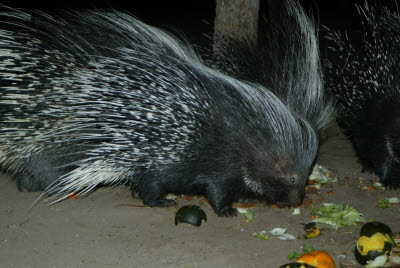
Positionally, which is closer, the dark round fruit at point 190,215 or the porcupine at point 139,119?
the porcupine at point 139,119

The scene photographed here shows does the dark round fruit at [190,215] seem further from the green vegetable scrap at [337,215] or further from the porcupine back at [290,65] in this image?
the porcupine back at [290,65]

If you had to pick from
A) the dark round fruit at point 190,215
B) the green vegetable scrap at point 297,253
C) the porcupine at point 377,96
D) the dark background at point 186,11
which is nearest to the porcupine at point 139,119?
the dark round fruit at point 190,215

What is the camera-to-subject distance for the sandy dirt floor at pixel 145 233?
3.00 m

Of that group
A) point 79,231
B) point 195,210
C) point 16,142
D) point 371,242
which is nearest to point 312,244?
point 371,242

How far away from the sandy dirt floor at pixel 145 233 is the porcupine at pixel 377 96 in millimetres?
283

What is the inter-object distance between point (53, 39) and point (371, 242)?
7.43ft

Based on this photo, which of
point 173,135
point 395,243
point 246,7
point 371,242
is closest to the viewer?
point 371,242

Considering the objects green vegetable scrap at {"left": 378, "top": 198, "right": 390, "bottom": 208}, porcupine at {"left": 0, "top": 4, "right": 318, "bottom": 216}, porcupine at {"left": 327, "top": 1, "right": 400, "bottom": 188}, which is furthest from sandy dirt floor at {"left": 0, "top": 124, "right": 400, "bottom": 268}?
porcupine at {"left": 327, "top": 1, "right": 400, "bottom": 188}

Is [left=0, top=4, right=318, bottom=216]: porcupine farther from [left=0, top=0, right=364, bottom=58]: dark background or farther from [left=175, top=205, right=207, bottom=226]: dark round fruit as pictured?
[left=0, top=0, right=364, bottom=58]: dark background

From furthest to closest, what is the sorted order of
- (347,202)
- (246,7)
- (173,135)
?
(246,7), (347,202), (173,135)

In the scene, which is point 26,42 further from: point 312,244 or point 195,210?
point 312,244

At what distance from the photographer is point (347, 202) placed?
3855 millimetres

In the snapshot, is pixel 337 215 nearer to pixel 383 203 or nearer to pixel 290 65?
pixel 383 203

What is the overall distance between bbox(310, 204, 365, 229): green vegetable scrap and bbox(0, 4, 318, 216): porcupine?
181 mm
